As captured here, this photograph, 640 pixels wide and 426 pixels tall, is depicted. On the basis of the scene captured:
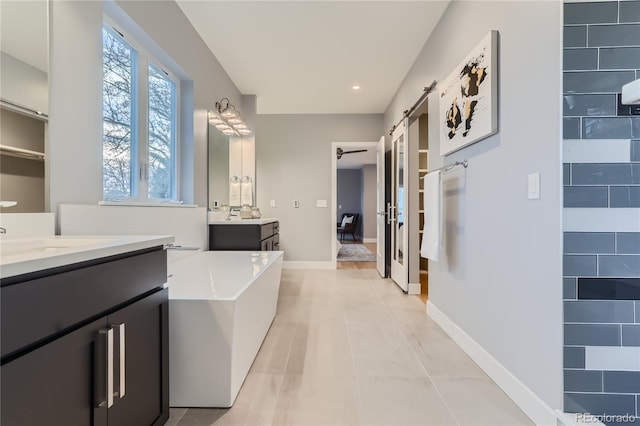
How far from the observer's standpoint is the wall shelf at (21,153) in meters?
1.16

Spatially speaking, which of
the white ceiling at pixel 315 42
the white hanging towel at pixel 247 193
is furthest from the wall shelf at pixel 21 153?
the white hanging towel at pixel 247 193

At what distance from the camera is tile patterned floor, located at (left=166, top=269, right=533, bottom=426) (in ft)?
4.49

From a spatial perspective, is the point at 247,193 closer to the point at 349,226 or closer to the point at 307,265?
the point at 307,265

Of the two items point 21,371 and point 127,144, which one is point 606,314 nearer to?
point 21,371

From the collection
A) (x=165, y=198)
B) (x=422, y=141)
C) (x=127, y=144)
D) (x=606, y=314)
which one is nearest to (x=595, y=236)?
(x=606, y=314)

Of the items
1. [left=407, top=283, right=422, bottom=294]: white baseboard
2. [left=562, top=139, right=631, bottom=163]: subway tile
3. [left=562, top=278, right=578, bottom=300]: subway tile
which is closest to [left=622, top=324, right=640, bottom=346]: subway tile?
[left=562, top=278, right=578, bottom=300]: subway tile

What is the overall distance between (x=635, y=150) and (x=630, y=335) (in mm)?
735

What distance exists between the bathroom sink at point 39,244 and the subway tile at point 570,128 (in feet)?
5.85

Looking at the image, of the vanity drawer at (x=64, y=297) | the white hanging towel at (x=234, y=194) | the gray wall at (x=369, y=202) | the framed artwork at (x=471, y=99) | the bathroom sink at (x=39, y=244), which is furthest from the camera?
the gray wall at (x=369, y=202)

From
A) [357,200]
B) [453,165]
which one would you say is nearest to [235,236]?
[453,165]

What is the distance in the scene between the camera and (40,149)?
51.8 inches

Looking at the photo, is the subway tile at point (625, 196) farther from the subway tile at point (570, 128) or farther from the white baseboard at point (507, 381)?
the white baseboard at point (507, 381)

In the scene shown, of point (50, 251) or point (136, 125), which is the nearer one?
point (50, 251)

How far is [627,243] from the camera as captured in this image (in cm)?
121
